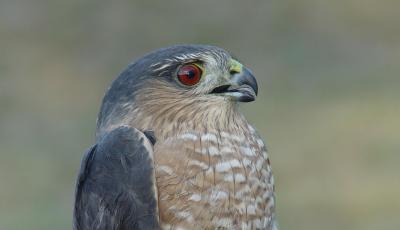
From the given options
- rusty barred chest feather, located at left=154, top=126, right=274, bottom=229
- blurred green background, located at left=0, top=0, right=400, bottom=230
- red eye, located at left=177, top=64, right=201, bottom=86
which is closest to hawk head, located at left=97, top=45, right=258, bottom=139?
red eye, located at left=177, top=64, right=201, bottom=86

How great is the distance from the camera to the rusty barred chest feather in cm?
531

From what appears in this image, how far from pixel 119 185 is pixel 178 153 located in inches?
13.9

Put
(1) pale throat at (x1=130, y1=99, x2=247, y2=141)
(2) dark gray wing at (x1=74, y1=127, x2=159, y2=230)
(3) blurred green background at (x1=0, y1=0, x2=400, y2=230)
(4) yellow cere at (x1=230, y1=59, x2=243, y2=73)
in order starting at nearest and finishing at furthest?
(2) dark gray wing at (x1=74, y1=127, x2=159, y2=230), (1) pale throat at (x1=130, y1=99, x2=247, y2=141), (4) yellow cere at (x1=230, y1=59, x2=243, y2=73), (3) blurred green background at (x1=0, y1=0, x2=400, y2=230)

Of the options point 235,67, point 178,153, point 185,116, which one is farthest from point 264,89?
point 178,153

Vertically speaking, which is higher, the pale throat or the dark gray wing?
the pale throat

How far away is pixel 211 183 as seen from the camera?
536cm

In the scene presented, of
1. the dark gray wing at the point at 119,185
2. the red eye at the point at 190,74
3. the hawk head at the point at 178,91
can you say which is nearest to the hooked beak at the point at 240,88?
the hawk head at the point at 178,91

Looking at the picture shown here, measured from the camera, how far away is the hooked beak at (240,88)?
5.64 meters

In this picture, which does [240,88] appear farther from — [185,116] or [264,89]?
[264,89]


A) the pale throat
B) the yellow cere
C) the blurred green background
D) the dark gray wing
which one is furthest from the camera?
the blurred green background

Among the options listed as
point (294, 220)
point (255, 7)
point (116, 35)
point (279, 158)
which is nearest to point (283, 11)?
point (255, 7)

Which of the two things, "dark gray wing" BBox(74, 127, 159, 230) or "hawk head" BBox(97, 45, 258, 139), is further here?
"hawk head" BBox(97, 45, 258, 139)

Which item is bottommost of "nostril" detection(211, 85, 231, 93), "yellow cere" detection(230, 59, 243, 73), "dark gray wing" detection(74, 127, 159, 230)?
"dark gray wing" detection(74, 127, 159, 230)

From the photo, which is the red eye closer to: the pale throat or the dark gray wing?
the pale throat
